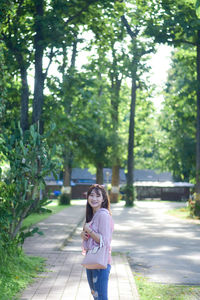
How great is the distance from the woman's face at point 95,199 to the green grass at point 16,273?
2198mm

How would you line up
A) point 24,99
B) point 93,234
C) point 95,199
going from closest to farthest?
1. point 93,234
2. point 95,199
3. point 24,99

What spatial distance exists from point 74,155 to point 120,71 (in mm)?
24519

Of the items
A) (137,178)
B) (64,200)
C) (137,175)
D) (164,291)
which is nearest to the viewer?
(164,291)

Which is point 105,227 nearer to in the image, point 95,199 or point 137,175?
point 95,199

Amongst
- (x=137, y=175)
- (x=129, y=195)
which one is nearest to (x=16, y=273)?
(x=129, y=195)

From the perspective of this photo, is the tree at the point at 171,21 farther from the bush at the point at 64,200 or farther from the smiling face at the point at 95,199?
the bush at the point at 64,200

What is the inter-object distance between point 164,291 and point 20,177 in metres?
3.01

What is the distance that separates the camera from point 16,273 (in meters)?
7.83

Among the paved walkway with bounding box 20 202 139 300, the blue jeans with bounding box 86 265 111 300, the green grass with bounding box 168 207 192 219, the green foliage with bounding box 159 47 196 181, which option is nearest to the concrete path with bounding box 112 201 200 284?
the paved walkway with bounding box 20 202 139 300

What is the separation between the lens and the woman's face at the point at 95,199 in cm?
497

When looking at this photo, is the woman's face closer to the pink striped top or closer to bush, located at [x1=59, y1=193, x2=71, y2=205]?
the pink striped top

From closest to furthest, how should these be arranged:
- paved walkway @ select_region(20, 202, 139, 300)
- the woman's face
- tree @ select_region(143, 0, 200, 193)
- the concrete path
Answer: the woman's face
paved walkway @ select_region(20, 202, 139, 300)
the concrete path
tree @ select_region(143, 0, 200, 193)

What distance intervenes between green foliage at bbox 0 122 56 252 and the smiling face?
11.4 feet

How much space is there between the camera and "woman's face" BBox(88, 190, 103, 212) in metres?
4.97
